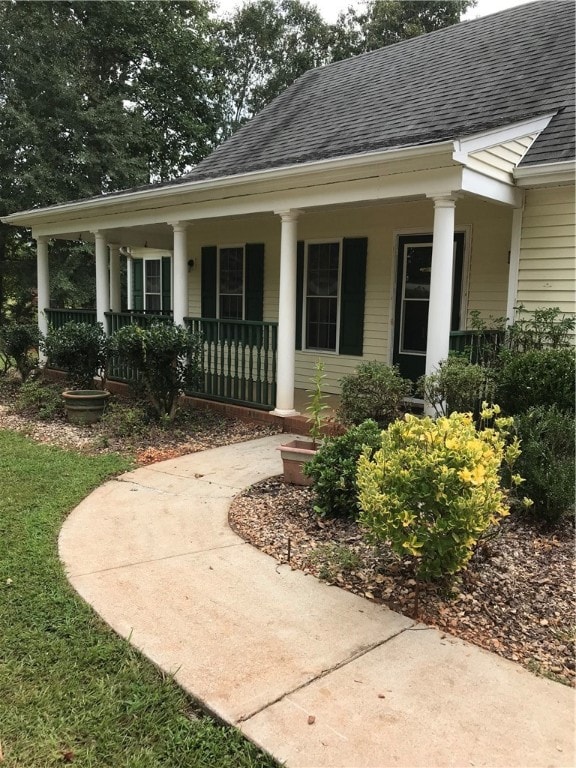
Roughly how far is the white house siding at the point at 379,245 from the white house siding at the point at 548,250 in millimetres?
471

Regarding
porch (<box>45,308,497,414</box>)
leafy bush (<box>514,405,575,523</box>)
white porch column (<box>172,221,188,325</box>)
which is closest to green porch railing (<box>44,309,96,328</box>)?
porch (<box>45,308,497,414</box>)

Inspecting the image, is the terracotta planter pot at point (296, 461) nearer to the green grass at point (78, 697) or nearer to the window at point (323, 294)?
the green grass at point (78, 697)

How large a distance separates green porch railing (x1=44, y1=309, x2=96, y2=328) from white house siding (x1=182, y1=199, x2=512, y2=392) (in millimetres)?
2148

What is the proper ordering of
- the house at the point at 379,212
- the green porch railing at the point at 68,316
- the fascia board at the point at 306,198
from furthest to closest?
the green porch railing at the point at 68,316
the house at the point at 379,212
the fascia board at the point at 306,198

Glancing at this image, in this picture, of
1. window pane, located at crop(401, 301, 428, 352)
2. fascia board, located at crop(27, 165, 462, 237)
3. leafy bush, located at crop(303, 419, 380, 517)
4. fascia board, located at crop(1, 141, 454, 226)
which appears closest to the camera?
leafy bush, located at crop(303, 419, 380, 517)

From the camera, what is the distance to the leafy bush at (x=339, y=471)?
13.7 ft

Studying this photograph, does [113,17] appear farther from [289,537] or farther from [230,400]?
[289,537]

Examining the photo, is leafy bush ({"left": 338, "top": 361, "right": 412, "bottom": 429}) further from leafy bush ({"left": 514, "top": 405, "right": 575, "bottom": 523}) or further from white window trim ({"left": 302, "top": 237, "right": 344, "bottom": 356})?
white window trim ({"left": 302, "top": 237, "right": 344, "bottom": 356})

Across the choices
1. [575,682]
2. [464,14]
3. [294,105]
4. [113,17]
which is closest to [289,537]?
[575,682]

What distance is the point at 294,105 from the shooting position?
10.7m

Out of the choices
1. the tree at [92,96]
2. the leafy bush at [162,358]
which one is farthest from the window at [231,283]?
the tree at [92,96]

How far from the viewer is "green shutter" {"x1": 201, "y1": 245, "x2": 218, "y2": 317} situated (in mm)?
10484

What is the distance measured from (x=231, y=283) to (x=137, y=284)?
19.4 ft

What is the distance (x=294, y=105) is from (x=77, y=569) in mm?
9575
